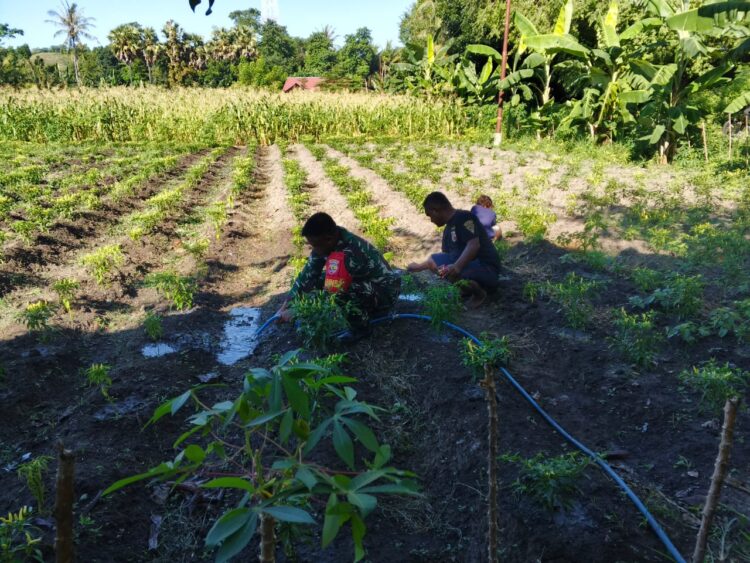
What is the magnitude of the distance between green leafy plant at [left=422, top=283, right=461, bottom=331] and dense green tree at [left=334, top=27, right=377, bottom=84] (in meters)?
54.1

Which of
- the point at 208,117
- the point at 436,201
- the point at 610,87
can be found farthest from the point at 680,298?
the point at 208,117

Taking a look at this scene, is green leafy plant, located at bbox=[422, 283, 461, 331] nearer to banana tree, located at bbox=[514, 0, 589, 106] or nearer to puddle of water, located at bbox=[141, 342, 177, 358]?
puddle of water, located at bbox=[141, 342, 177, 358]

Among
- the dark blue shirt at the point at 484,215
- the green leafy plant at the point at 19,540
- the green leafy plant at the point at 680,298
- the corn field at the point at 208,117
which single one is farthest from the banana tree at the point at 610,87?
the green leafy plant at the point at 19,540

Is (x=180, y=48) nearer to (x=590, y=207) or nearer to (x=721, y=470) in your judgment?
(x=590, y=207)

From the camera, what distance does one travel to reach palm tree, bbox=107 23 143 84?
53.3 metres

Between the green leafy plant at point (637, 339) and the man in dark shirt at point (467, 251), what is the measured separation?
4.50ft

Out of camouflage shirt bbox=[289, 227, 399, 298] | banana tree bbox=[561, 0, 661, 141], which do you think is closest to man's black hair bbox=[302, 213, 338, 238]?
camouflage shirt bbox=[289, 227, 399, 298]

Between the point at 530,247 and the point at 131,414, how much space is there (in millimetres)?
5178

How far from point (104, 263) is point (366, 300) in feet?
11.6

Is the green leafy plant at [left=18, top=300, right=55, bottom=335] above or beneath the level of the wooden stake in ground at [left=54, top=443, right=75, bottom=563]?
beneath

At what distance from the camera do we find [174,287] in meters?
5.43

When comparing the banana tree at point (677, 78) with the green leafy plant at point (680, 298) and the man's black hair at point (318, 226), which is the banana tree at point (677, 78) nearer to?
the green leafy plant at point (680, 298)

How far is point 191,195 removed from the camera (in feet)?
34.7

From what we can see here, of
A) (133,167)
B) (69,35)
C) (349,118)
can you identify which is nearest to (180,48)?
(69,35)
